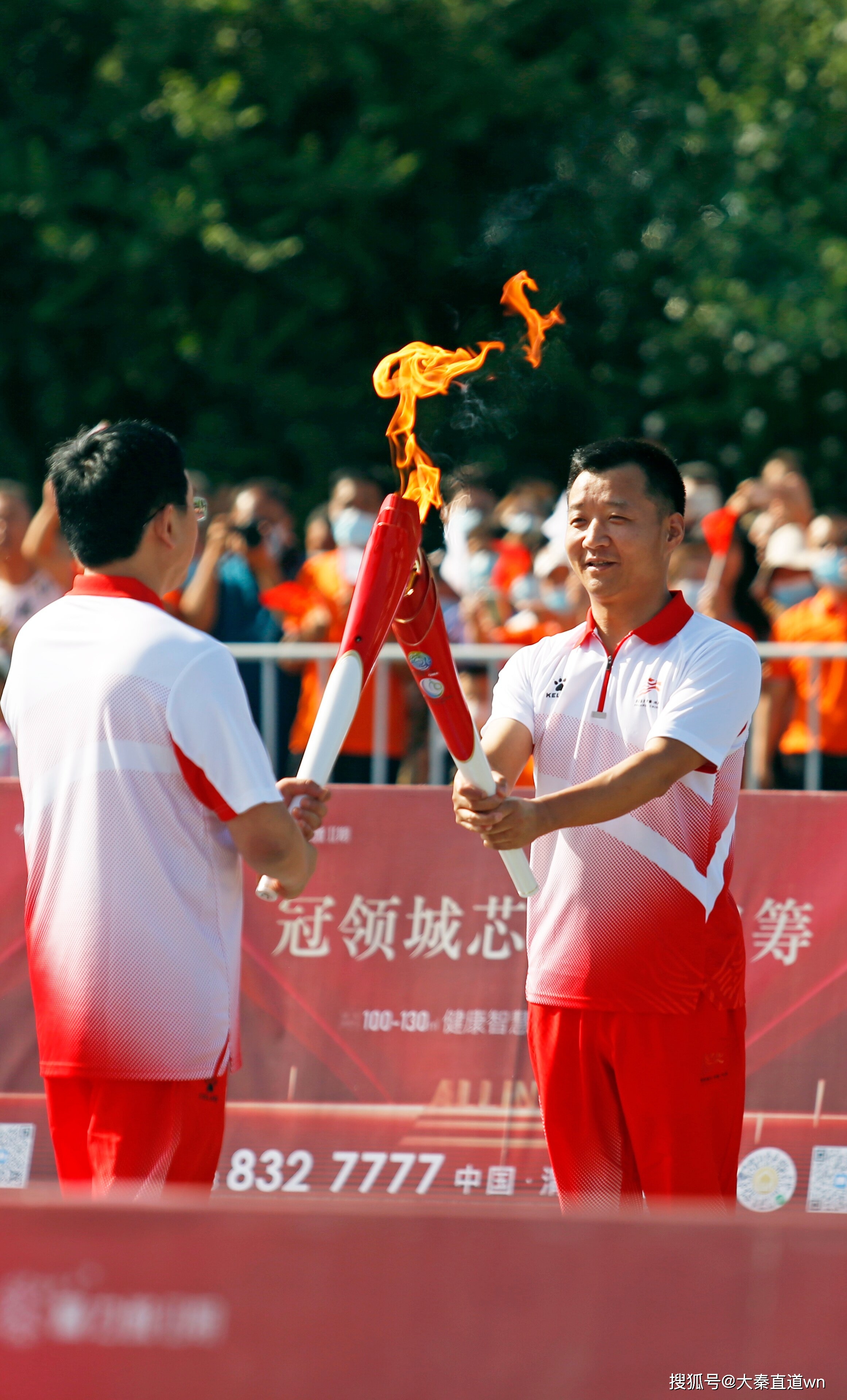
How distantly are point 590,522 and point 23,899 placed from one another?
224cm

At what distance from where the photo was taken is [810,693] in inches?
235

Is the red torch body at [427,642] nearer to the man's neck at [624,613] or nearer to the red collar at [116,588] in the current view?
the man's neck at [624,613]

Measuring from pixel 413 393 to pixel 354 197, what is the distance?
1020 centimetres

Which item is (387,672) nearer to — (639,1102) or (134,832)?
(639,1102)

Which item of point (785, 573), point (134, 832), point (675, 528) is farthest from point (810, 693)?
point (134, 832)

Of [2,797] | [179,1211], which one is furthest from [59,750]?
[2,797]

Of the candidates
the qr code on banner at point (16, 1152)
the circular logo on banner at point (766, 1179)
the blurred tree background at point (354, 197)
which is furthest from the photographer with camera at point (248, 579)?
the blurred tree background at point (354, 197)

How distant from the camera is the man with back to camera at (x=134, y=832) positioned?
2.45 meters

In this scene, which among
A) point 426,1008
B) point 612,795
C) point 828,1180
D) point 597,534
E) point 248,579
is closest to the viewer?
point 612,795

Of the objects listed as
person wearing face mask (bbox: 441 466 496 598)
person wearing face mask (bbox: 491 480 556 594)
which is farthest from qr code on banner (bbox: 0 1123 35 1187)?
person wearing face mask (bbox: 491 480 556 594)

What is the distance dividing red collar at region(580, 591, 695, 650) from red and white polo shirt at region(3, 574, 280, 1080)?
0.90 meters

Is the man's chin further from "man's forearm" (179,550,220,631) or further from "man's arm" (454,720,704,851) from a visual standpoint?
"man's forearm" (179,550,220,631)

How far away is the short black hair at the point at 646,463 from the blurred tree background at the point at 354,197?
9.28 meters

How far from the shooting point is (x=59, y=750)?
253 cm
